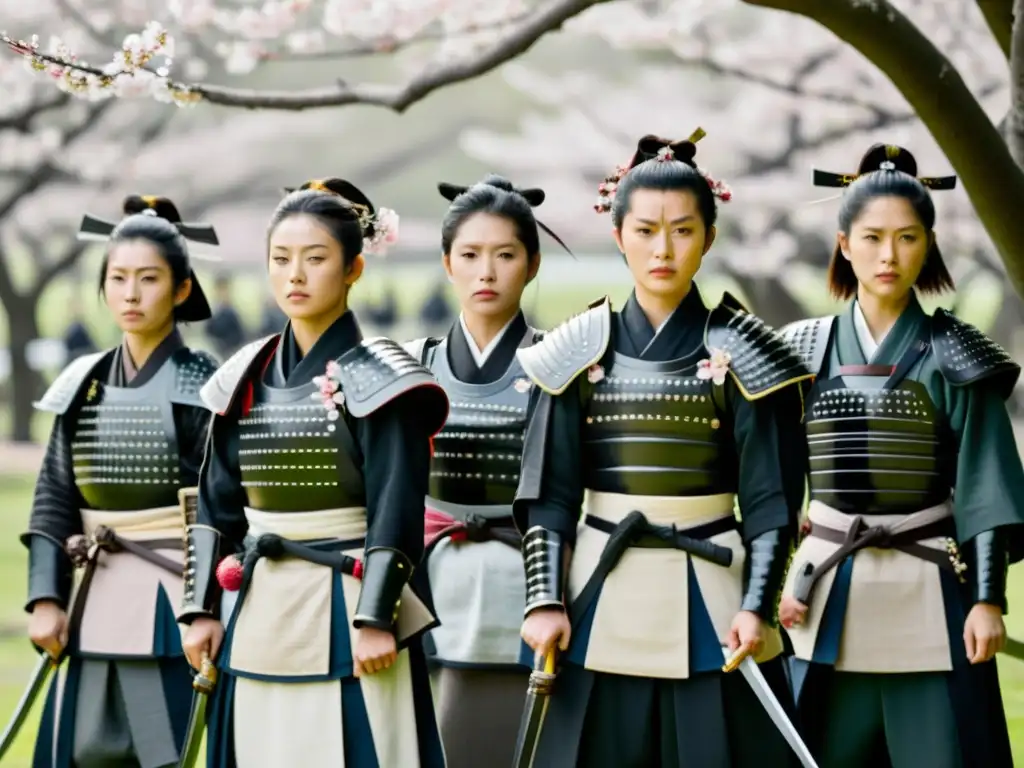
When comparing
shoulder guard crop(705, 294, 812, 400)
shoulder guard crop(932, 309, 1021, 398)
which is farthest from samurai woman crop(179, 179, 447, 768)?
shoulder guard crop(932, 309, 1021, 398)

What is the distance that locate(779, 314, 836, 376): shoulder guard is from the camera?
4570 millimetres

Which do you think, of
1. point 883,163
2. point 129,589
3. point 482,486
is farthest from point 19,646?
point 883,163

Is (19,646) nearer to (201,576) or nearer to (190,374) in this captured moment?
(190,374)

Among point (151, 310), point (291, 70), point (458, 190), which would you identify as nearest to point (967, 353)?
point (458, 190)

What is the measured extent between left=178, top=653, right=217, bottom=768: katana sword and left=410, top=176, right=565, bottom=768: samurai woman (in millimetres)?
762

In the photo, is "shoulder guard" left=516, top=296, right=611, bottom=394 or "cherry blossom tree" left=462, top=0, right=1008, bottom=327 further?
"cherry blossom tree" left=462, top=0, right=1008, bottom=327

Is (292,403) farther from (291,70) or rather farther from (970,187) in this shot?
(291,70)

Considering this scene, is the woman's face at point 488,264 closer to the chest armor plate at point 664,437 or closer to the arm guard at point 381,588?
the chest armor plate at point 664,437

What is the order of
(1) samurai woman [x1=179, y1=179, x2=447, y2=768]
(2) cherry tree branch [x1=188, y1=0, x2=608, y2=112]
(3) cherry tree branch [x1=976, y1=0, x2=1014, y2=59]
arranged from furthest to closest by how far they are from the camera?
1. (3) cherry tree branch [x1=976, y1=0, x2=1014, y2=59]
2. (2) cherry tree branch [x1=188, y1=0, x2=608, y2=112]
3. (1) samurai woman [x1=179, y1=179, x2=447, y2=768]

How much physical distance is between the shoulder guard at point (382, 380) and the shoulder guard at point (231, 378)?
238mm

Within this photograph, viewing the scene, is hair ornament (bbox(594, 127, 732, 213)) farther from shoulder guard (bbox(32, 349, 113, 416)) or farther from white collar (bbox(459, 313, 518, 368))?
shoulder guard (bbox(32, 349, 113, 416))

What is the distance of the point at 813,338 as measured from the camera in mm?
4629

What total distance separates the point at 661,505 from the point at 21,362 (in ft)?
53.9

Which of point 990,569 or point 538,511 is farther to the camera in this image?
point 990,569
